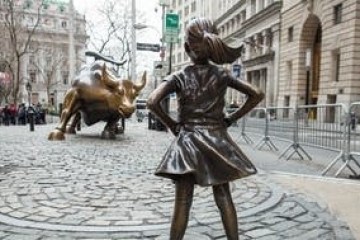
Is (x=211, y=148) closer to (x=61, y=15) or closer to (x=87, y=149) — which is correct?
(x=87, y=149)

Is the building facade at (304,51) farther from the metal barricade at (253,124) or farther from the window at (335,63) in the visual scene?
the metal barricade at (253,124)

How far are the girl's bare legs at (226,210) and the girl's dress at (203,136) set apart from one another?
0.22 metres

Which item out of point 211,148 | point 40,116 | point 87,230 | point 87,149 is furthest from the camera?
point 40,116

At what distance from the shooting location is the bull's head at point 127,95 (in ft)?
43.7

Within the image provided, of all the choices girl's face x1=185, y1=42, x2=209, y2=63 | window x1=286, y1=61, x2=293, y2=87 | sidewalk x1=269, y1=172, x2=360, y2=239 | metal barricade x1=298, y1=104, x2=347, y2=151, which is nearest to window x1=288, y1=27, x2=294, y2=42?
window x1=286, y1=61, x2=293, y2=87

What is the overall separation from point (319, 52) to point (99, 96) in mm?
25476

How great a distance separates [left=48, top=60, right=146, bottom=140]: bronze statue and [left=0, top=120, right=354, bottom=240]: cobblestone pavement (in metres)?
5.15

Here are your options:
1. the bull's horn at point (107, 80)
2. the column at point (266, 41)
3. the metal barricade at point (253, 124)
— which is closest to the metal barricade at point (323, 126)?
the metal barricade at point (253, 124)

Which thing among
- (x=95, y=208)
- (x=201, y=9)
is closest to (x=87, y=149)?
(x=95, y=208)

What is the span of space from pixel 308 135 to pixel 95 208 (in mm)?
6761

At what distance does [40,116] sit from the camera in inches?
1296

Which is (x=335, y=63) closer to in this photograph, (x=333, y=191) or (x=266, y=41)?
(x=266, y=41)

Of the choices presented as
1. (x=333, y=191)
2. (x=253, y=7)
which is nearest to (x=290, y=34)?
(x=253, y=7)

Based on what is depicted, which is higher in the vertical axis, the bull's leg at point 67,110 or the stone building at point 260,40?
the stone building at point 260,40
